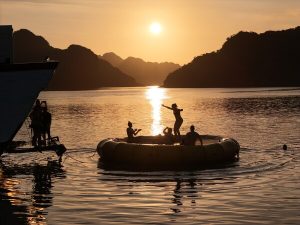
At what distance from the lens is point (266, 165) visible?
93.9 feet

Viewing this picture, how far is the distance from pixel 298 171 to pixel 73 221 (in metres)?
13.8

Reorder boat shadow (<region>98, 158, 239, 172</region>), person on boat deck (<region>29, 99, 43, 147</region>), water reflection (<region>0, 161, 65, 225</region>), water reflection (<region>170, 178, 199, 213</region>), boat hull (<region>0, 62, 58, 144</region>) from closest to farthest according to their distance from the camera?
water reflection (<region>0, 161, 65, 225</region>)
water reflection (<region>170, 178, 199, 213</region>)
boat hull (<region>0, 62, 58, 144</region>)
boat shadow (<region>98, 158, 239, 172</region>)
person on boat deck (<region>29, 99, 43, 147</region>)

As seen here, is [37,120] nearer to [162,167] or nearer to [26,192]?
[162,167]

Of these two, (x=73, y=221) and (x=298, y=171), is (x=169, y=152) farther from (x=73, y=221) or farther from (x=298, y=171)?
(x=73, y=221)

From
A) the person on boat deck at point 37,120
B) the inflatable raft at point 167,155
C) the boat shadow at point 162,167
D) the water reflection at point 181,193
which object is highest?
the person on boat deck at point 37,120

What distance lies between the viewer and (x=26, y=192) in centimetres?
2230

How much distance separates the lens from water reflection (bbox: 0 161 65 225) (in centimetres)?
1806

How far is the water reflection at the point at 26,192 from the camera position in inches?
711

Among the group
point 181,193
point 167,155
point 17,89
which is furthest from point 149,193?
point 17,89

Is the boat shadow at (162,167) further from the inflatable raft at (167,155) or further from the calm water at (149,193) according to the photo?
the calm water at (149,193)

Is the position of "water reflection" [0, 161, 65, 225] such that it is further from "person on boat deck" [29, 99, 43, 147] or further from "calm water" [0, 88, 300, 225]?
"person on boat deck" [29, 99, 43, 147]

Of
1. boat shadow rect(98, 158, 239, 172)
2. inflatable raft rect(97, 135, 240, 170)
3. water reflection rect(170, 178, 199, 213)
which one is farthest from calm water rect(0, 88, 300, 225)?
inflatable raft rect(97, 135, 240, 170)

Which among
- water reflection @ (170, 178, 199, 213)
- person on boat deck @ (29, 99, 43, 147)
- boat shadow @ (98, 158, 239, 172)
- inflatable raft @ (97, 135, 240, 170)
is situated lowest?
water reflection @ (170, 178, 199, 213)

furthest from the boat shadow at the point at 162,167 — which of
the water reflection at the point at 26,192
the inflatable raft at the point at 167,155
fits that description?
the water reflection at the point at 26,192
